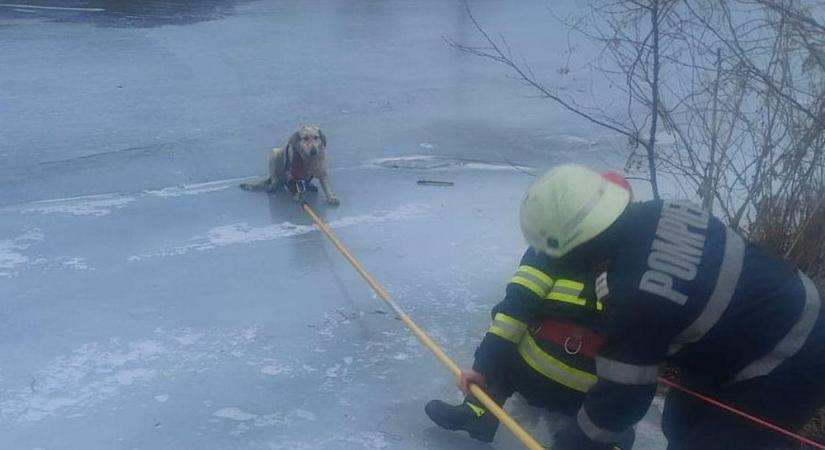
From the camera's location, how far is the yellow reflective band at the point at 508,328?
3.31m

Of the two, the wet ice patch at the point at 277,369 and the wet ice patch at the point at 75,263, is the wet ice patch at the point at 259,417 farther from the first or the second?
the wet ice patch at the point at 75,263

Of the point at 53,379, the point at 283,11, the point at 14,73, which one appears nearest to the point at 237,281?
the point at 53,379

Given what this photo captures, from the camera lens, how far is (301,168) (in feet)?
20.6

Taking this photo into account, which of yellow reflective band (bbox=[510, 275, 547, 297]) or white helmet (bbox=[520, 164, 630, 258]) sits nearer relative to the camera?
white helmet (bbox=[520, 164, 630, 258])

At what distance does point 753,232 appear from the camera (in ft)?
13.6

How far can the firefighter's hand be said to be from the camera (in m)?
3.30

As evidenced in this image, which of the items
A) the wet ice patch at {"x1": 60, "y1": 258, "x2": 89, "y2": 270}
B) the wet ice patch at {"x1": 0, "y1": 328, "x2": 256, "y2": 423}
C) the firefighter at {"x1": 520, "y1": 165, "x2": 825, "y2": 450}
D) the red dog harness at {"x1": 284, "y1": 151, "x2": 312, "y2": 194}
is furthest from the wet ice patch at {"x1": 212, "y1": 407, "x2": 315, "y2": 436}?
the red dog harness at {"x1": 284, "y1": 151, "x2": 312, "y2": 194}

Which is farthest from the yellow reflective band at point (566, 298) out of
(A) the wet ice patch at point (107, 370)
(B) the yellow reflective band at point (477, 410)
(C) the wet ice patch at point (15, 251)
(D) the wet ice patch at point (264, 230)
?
(C) the wet ice patch at point (15, 251)

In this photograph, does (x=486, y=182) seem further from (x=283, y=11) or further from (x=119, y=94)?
(x=283, y=11)

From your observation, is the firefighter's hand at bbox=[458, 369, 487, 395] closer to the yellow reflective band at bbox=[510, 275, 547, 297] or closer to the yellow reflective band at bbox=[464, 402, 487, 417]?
the yellow reflective band at bbox=[464, 402, 487, 417]

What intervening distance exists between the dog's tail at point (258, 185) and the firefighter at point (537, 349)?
3280mm

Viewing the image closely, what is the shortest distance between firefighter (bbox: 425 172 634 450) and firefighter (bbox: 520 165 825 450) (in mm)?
566

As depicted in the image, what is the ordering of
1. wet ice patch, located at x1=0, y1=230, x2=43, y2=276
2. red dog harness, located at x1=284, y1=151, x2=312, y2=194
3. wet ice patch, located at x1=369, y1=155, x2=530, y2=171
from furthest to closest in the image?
1. wet ice patch, located at x1=369, y1=155, x2=530, y2=171
2. red dog harness, located at x1=284, y1=151, x2=312, y2=194
3. wet ice patch, located at x1=0, y1=230, x2=43, y2=276

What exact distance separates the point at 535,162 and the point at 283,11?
936 centimetres
